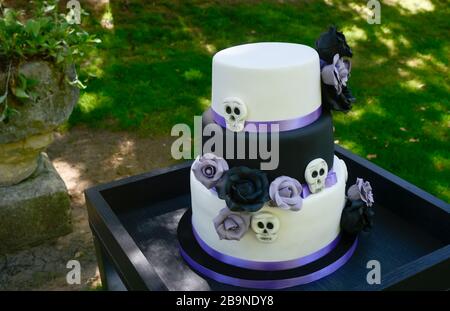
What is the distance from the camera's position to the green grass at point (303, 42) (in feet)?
13.9

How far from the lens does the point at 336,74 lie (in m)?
2.02

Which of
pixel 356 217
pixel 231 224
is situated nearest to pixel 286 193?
pixel 231 224

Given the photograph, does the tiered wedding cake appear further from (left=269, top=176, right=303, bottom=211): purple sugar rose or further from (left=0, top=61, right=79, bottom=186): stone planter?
(left=0, top=61, right=79, bottom=186): stone planter

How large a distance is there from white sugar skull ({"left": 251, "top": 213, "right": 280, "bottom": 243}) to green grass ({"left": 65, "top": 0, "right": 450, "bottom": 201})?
6.69 ft

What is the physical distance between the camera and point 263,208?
77.2 inches

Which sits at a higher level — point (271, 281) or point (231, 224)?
point (231, 224)

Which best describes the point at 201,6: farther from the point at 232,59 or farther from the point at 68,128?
the point at 232,59

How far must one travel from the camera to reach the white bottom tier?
2.00 metres

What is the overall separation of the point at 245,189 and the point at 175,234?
0.73 metres

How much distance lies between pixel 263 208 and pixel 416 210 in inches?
36.1

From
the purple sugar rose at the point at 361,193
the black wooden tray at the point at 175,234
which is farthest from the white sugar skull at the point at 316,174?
the black wooden tray at the point at 175,234

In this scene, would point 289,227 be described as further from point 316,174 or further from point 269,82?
point 269,82

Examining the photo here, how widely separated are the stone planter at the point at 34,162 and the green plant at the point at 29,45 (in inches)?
1.7

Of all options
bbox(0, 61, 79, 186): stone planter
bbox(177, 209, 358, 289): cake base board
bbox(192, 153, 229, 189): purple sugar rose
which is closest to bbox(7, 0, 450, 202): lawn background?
bbox(0, 61, 79, 186): stone planter
